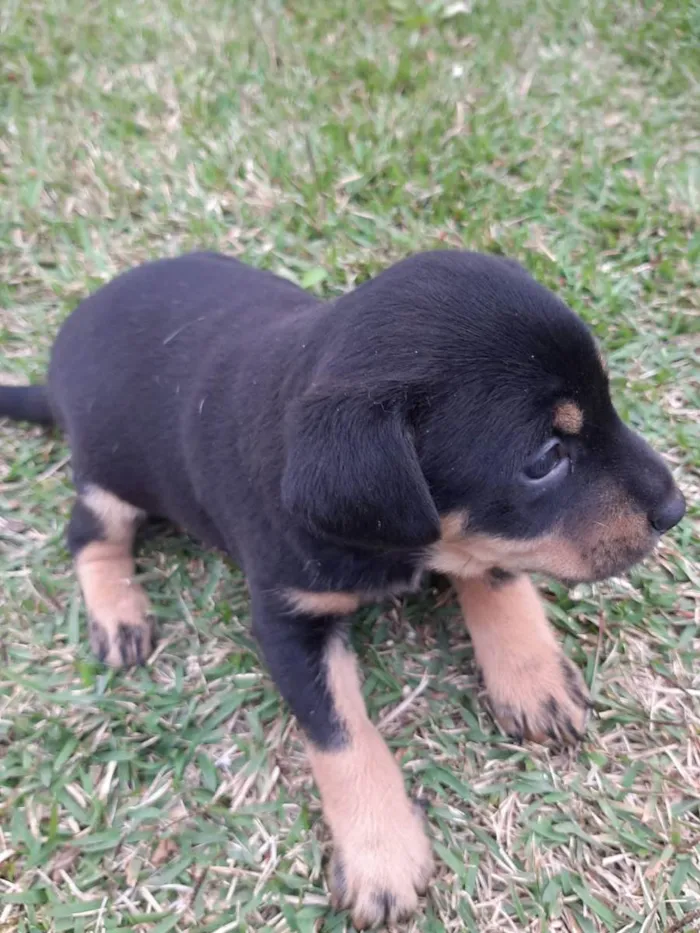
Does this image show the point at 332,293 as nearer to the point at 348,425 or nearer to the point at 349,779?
the point at 348,425

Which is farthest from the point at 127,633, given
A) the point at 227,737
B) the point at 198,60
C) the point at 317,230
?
the point at 198,60

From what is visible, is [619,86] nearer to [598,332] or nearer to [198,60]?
[598,332]

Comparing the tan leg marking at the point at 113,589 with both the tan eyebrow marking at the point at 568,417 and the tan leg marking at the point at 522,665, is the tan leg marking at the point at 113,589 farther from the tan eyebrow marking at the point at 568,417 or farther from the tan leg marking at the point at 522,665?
the tan eyebrow marking at the point at 568,417

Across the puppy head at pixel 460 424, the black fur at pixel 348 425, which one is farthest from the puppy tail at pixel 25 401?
the puppy head at pixel 460 424

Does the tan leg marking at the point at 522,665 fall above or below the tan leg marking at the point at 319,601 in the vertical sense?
below

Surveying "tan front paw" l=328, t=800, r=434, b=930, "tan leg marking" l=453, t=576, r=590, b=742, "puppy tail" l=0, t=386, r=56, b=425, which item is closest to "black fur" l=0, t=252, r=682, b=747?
"tan leg marking" l=453, t=576, r=590, b=742

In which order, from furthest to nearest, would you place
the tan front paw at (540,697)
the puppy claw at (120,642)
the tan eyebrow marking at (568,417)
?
the puppy claw at (120,642), the tan front paw at (540,697), the tan eyebrow marking at (568,417)
